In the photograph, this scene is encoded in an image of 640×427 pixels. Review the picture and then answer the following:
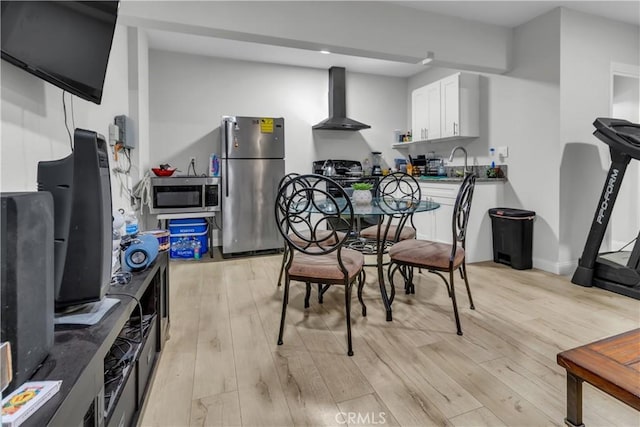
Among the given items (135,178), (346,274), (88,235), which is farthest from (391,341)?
(135,178)

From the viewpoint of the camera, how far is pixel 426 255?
2.24 m

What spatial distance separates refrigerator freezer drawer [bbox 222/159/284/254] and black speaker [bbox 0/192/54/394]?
131 inches

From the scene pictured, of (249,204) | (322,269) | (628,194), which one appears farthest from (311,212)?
(628,194)

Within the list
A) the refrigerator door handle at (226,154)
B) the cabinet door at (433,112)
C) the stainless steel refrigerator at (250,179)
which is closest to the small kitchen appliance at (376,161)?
the cabinet door at (433,112)

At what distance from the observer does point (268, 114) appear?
4953mm

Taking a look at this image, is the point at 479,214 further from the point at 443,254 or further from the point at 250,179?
the point at 250,179

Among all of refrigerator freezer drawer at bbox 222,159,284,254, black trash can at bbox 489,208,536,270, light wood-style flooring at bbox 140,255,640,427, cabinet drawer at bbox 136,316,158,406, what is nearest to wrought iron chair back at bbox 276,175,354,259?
light wood-style flooring at bbox 140,255,640,427

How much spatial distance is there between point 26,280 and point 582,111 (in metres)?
→ 4.33

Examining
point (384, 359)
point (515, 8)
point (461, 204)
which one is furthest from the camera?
point (515, 8)

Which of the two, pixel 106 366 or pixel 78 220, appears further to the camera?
pixel 106 366

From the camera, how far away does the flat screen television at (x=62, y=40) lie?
104 cm

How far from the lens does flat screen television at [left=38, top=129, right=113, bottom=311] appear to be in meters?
1.06

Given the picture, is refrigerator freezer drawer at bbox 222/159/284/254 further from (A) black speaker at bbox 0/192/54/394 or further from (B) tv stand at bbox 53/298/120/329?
(A) black speaker at bbox 0/192/54/394

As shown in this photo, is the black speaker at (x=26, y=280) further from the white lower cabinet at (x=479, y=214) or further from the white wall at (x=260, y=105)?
the white wall at (x=260, y=105)
